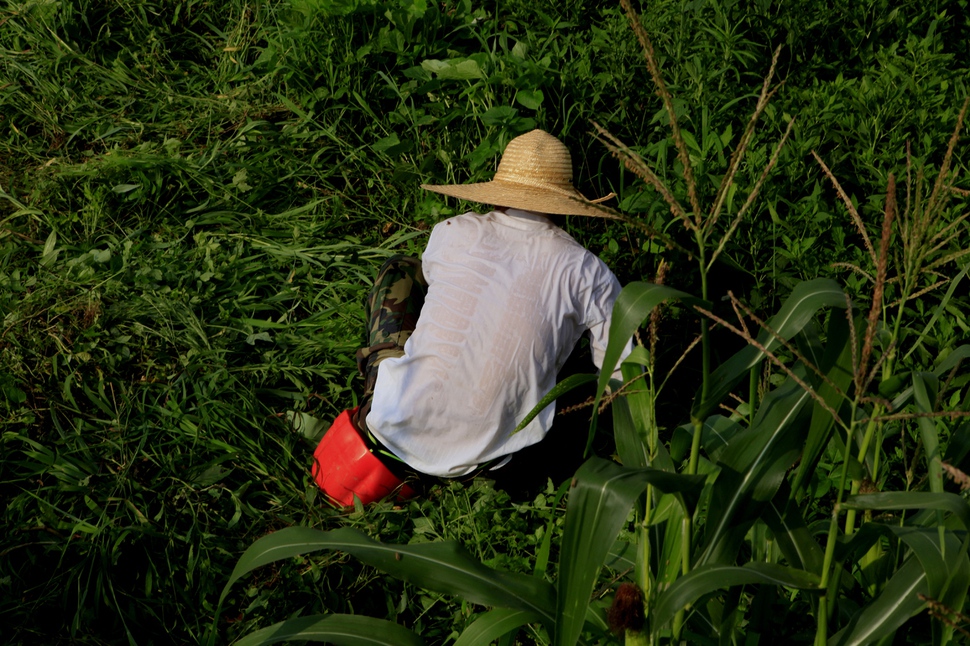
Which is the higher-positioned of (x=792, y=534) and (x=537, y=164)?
(x=537, y=164)

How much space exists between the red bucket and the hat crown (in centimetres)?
86

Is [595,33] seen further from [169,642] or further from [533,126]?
[169,642]

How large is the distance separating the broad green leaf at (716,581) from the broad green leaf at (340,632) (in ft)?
1.49

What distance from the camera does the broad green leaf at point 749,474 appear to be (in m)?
1.65

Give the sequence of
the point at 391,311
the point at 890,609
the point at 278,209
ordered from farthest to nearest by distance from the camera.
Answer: the point at 278,209
the point at 391,311
the point at 890,609

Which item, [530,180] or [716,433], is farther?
[530,180]

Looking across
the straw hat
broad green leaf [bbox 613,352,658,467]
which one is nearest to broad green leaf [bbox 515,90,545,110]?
the straw hat

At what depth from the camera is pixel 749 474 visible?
5.40 ft

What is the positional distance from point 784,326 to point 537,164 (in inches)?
53.7

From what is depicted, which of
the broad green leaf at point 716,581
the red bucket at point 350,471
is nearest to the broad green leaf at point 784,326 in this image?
the broad green leaf at point 716,581

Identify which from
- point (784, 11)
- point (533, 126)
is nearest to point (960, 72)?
point (784, 11)

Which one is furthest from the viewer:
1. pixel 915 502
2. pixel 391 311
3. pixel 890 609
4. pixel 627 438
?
pixel 391 311

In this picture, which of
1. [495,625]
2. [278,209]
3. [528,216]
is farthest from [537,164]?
[495,625]

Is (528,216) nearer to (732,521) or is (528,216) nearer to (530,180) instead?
(530,180)
